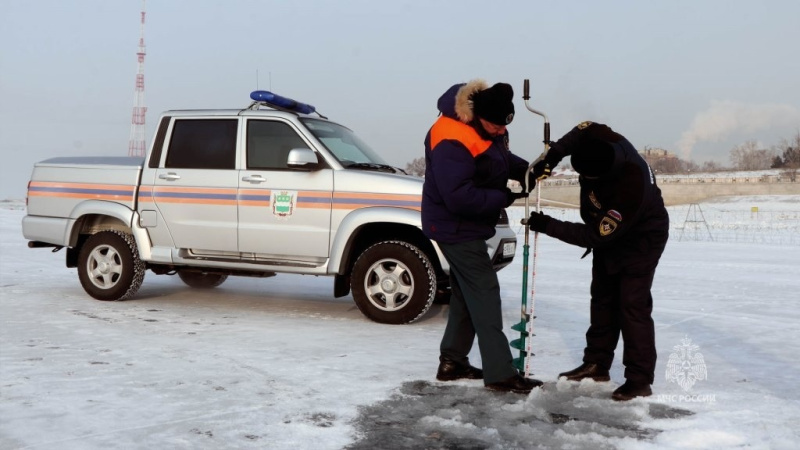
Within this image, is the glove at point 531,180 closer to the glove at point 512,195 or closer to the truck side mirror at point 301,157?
the glove at point 512,195

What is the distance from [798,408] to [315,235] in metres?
4.38

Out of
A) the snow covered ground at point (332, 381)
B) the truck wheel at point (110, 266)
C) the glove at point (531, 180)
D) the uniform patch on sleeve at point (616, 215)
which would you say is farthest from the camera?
the truck wheel at point (110, 266)

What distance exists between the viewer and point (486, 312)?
4820 mm

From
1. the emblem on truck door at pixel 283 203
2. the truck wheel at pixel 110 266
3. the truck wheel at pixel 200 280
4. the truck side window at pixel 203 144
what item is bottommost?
the truck wheel at pixel 200 280

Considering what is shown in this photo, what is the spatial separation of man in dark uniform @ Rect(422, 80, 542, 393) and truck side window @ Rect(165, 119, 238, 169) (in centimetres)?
355

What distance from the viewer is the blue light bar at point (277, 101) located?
8059mm

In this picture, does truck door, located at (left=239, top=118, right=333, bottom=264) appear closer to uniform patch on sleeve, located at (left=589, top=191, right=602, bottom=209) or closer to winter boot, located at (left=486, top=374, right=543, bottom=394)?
winter boot, located at (left=486, top=374, right=543, bottom=394)

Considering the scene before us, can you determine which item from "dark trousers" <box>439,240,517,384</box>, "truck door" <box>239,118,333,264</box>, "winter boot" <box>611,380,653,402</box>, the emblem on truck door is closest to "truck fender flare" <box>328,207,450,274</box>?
"truck door" <box>239,118,333,264</box>

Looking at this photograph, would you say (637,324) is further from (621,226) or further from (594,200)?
(594,200)

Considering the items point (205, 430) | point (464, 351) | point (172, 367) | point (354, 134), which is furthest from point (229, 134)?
point (205, 430)

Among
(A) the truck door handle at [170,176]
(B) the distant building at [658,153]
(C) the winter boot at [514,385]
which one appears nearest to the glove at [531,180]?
(C) the winter boot at [514,385]

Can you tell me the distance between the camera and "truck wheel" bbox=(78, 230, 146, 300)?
8227 mm

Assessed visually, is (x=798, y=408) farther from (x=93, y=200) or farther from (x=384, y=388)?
(x=93, y=200)

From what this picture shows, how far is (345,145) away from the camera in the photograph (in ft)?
26.3
